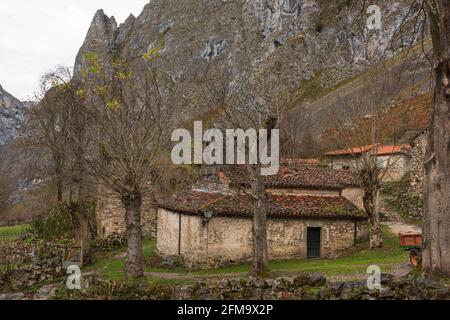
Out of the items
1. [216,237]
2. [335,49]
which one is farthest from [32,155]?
[335,49]

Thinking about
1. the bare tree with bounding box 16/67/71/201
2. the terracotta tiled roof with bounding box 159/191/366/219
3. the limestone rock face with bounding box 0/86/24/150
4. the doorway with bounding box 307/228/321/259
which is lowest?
the doorway with bounding box 307/228/321/259

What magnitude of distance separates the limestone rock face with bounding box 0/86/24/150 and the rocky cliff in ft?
77.7

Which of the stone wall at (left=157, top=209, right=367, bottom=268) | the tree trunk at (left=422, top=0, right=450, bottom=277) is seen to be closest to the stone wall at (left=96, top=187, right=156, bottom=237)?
the stone wall at (left=157, top=209, right=367, bottom=268)

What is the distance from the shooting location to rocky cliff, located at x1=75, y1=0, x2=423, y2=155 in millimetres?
79000

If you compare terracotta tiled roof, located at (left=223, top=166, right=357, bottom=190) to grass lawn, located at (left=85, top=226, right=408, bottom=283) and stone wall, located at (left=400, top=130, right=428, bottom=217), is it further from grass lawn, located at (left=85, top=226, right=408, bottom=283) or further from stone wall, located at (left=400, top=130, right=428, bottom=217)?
stone wall, located at (left=400, top=130, right=428, bottom=217)

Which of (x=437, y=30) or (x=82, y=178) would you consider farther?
(x=82, y=178)

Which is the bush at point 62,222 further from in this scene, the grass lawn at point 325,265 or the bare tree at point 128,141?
the bare tree at point 128,141

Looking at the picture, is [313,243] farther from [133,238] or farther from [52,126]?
[52,126]

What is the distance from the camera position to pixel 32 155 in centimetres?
3991

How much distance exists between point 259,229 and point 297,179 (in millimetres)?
7252

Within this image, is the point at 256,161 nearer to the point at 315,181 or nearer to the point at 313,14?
the point at 315,181

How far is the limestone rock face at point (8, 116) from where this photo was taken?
129250mm

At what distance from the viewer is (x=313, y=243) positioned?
70.3 feet

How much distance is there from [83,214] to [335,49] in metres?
84.5
